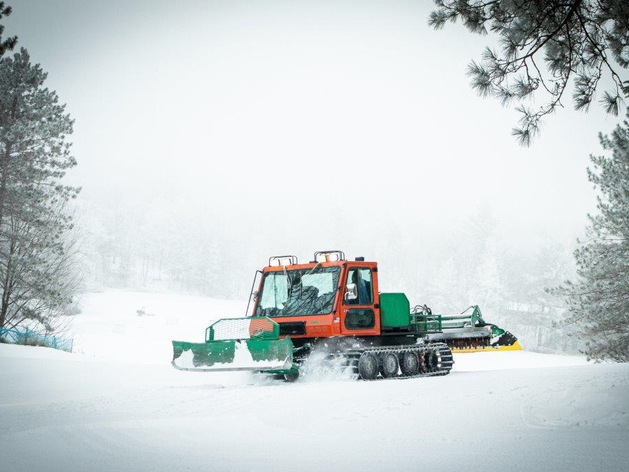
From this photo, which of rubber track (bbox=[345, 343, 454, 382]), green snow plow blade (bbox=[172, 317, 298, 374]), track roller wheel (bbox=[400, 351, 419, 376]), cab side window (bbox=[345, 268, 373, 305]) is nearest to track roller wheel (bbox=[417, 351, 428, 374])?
rubber track (bbox=[345, 343, 454, 382])

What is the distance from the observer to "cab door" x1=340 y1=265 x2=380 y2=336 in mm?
14766

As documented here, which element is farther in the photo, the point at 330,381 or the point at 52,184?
the point at 52,184

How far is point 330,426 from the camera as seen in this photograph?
318 inches

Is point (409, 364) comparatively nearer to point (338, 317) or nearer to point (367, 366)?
point (367, 366)

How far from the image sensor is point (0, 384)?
48.4 ft

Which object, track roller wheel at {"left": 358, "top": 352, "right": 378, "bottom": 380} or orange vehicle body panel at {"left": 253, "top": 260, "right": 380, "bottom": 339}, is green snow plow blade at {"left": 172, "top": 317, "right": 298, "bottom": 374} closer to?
orange vehicle body panel at {"left": 253, "top": 260, "right": 380, "bottom": 339}

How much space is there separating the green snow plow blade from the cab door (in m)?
1.69

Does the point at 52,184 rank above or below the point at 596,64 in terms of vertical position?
above

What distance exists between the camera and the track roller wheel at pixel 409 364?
1584cm

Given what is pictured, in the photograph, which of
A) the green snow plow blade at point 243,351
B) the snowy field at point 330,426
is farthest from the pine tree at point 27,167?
the green snow plow blade at point 243,351

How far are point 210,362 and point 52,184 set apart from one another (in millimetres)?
14839

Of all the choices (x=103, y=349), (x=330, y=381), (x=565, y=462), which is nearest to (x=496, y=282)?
(x=103, y=349)

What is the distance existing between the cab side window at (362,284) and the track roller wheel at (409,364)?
5.69 ft

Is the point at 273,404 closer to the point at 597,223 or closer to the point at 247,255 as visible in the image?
the point at 597,223
